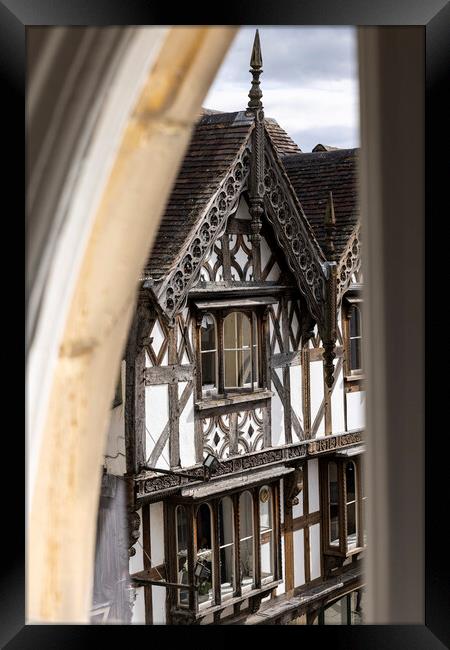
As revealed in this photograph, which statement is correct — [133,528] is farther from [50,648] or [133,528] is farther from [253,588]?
[50,648]

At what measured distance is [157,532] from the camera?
15.8ft

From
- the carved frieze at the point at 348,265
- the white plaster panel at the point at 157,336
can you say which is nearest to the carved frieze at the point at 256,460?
the white plaster panel at the point at 157,336

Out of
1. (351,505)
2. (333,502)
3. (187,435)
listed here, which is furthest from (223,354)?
(351,505)

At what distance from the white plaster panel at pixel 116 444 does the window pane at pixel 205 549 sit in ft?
2.43

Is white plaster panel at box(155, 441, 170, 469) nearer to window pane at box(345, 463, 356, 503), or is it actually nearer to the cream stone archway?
window pane at box(345, 463, 356, 503)

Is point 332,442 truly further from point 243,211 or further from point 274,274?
point 243,211

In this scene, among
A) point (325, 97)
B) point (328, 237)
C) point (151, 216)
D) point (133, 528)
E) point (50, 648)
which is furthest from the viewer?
point (328, 237)

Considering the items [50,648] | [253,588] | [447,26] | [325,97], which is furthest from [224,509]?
[447,26]

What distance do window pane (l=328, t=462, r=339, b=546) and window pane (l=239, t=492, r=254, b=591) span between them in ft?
1.48

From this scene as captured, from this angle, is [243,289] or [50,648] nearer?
[50,648]

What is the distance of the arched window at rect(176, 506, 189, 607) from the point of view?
15.8 ft

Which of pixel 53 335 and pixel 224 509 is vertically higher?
pixel 53 335

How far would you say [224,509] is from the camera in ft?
17.8

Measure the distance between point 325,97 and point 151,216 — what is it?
1849mm
